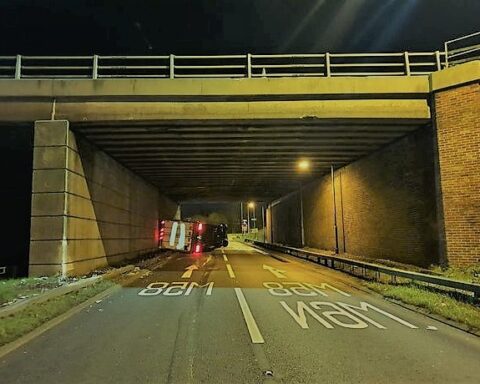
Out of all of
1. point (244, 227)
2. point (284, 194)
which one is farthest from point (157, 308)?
point (244, 227)

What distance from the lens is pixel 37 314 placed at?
339 inches

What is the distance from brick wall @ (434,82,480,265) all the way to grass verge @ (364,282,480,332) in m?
3.05

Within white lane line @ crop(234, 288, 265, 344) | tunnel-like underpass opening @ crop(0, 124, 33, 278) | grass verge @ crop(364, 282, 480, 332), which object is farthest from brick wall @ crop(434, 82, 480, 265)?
tunnel-like underpass opening @ crop(0, 124, 33, 278)

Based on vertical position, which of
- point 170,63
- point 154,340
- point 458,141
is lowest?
point 154,340

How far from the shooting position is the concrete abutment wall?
15.1 m

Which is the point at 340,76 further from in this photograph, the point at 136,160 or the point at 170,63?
the point at 136,160

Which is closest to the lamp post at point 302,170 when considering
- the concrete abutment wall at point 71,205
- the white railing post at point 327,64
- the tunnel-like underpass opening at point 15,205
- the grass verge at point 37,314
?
the white railing post at point 327,64

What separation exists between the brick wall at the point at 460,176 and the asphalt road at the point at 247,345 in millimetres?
5066

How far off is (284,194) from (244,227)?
140ft

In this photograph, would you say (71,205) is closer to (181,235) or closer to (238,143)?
(238,143)

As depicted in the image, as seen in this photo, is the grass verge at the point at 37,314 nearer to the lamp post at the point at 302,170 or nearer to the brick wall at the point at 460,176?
the brick wall at the point at 460,176

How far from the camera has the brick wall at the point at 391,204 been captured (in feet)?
54.2

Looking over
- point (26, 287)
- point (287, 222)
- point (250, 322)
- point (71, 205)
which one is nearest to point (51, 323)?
point (250, 322)

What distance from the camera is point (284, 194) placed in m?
42.5
